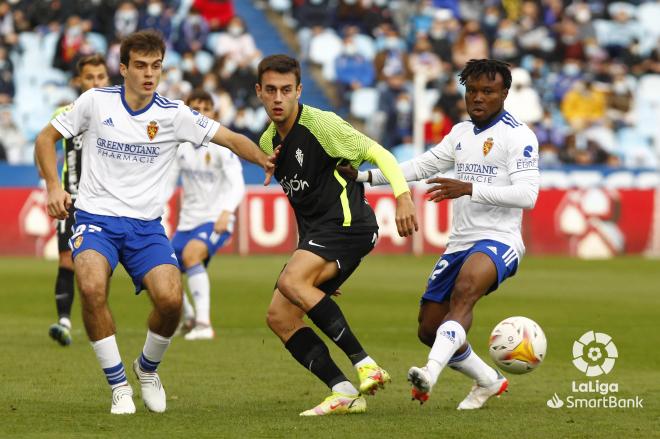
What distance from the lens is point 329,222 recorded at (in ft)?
26.9

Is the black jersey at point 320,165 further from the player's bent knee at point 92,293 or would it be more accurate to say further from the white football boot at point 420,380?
the player's bent knee at point 92,293

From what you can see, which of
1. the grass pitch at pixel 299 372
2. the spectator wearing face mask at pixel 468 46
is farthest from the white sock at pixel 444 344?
the spectator wearing face mask at pixel 468 46

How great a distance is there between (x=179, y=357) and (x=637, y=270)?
12881mm

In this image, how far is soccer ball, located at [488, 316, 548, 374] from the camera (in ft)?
27.7

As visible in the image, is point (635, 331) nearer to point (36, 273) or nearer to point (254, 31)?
point (36, 273)

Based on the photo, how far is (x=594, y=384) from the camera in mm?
9445

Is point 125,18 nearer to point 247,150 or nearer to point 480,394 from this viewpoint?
point 247,150

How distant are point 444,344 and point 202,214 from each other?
19.7 ft

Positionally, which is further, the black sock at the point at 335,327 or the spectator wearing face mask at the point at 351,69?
the spectator wearing face mask at the point at 351,69

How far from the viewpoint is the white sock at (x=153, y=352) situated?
834 centimetres

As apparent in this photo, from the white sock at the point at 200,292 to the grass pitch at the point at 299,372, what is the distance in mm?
411

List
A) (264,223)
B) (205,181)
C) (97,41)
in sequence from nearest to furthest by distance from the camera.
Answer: (205,181) < (264,223) < (97,41)

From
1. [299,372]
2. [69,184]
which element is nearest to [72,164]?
[69,184]

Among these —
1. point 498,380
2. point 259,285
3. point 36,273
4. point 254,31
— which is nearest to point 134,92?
point 498,380
